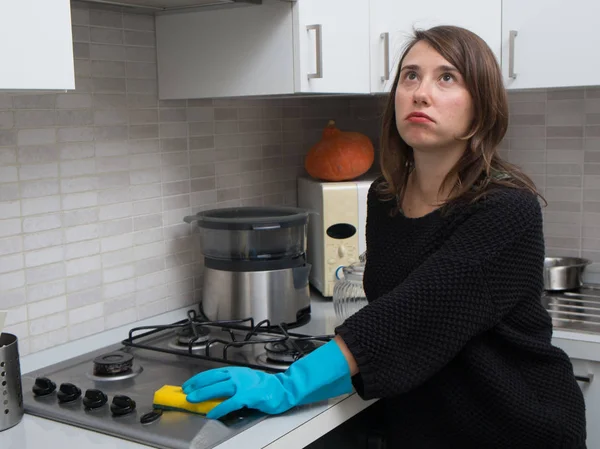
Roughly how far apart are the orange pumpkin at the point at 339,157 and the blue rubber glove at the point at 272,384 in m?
0.97

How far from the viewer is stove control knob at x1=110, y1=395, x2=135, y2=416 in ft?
4.46

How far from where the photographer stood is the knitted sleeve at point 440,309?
1.34m

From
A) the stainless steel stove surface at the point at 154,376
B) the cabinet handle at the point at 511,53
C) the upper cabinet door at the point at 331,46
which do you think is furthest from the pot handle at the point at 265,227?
the cabinet handle at the point at 511,53

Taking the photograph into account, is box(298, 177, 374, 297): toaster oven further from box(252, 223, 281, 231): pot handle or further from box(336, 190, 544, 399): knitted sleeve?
box(336, 190, 544, 399): knitted sleeve

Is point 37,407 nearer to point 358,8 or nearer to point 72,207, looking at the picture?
point 72,207

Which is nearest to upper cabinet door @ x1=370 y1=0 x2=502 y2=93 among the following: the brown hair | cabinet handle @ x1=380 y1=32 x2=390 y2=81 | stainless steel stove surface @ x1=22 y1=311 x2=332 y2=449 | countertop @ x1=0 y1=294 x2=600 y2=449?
cabinet handle @ x1=380 y1=32 x2=390 y2=81

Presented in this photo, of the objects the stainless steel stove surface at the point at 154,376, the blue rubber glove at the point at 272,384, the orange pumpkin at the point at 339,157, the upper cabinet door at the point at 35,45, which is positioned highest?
the upper cabinet door at the point at 35,45

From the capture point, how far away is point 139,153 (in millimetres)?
1946

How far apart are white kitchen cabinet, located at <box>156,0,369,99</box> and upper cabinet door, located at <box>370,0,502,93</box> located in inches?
2.0

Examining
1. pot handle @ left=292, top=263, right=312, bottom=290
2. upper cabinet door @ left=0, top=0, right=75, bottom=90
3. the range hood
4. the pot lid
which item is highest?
the range hood

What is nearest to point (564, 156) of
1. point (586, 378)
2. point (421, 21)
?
point (421, 21)

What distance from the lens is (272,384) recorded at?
4.40ft

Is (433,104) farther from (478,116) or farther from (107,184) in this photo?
Result: (107,184)

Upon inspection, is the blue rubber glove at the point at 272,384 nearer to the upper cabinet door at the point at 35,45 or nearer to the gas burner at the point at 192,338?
the gas burner at the point at 192,338
